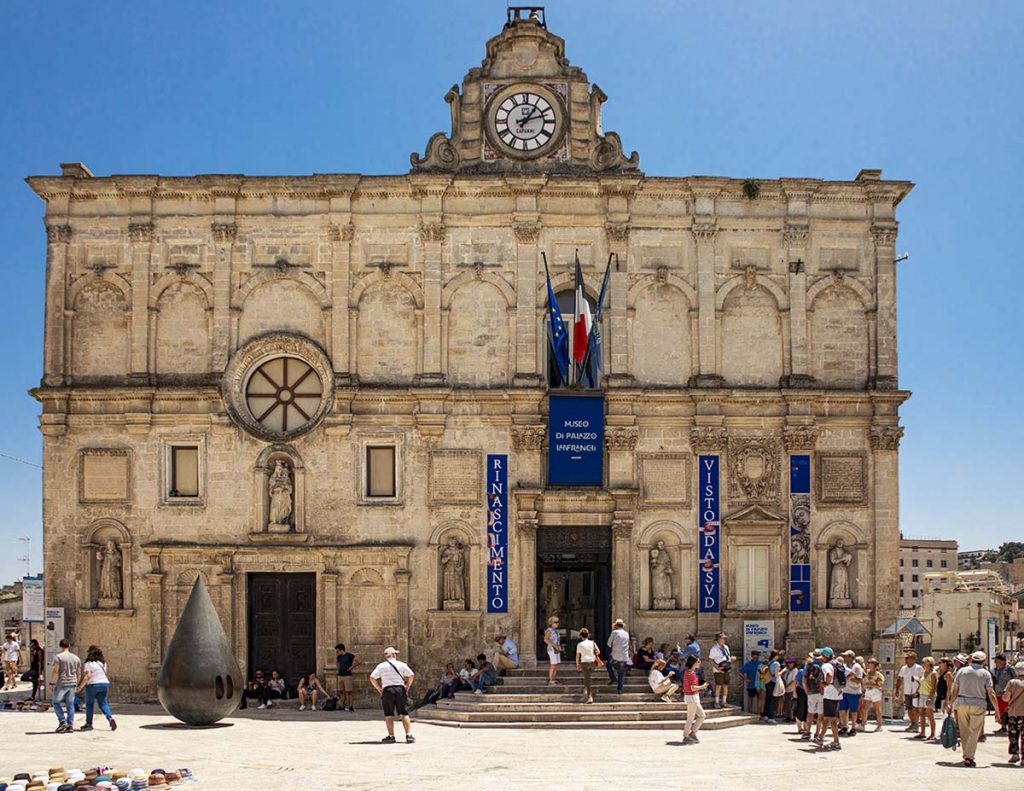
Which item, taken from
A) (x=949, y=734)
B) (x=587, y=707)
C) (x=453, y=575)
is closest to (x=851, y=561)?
(x=587, y=707)

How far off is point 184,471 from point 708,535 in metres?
12.7

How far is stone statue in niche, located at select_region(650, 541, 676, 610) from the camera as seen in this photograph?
30.5 m

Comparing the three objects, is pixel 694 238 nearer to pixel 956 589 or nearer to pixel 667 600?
pixel 667 600

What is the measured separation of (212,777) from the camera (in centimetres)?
1869

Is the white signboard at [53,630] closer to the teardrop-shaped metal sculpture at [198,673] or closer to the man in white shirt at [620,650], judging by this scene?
the teardrop-shaped metal sculpture at [198,673]

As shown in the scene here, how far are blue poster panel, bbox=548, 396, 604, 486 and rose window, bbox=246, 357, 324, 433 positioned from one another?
5746 mm

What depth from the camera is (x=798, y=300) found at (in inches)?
1238

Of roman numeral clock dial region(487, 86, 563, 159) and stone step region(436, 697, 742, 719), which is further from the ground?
roman numeral clock dial region(487, 86, 563, 159)

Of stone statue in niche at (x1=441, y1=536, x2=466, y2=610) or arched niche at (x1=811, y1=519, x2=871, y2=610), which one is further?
arched niche at (x1=811, y1=519, x2=871, y2=610)

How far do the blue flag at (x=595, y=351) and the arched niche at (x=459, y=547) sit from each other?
14.9 feet

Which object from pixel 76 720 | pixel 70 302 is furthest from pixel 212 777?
pixel 70 302

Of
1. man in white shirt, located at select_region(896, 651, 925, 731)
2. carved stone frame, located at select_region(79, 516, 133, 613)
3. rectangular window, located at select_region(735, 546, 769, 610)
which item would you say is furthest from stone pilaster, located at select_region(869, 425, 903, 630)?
carved stone frame, located at select_region(79, 516, 133, 613)

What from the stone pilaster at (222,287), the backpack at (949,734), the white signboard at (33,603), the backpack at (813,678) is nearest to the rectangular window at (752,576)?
the backpack at (813,678)

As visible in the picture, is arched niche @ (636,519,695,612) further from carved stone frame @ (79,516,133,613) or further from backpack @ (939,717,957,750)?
carved stone frame @ (79,516,133,613)
